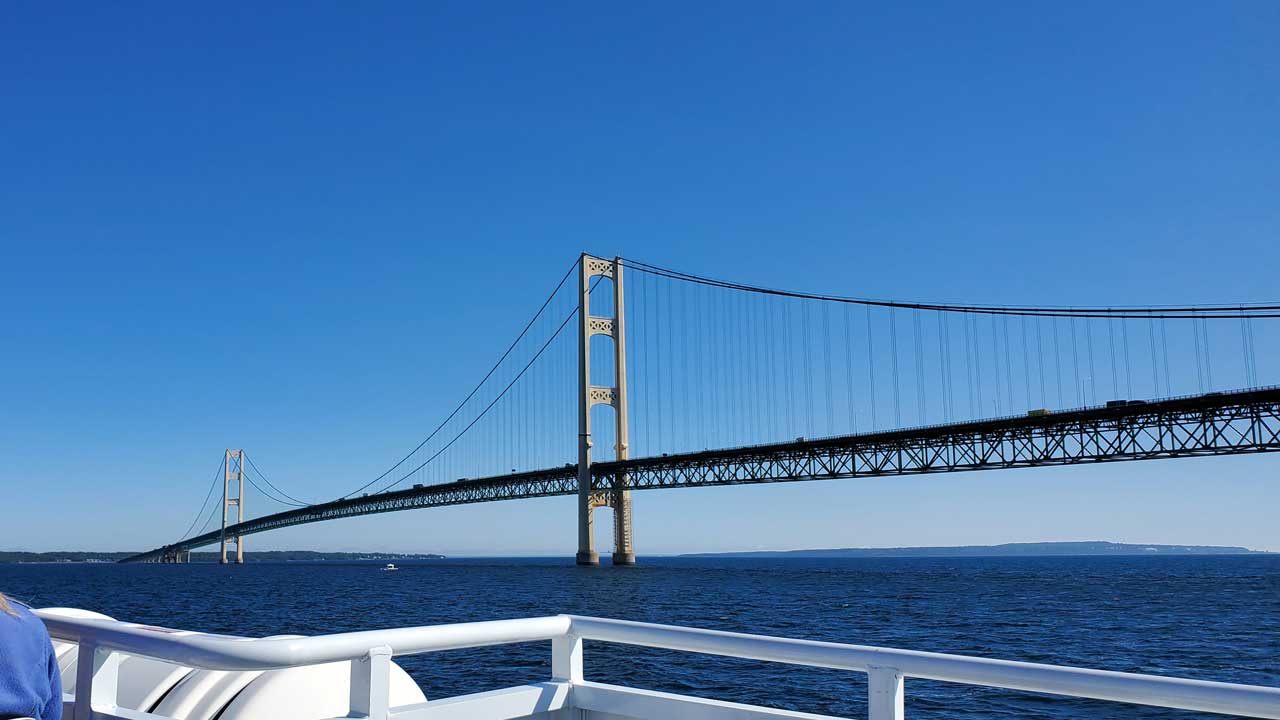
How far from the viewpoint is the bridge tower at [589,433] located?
71188 mm

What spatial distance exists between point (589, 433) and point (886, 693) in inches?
2712

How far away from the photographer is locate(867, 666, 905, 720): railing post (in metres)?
2.90

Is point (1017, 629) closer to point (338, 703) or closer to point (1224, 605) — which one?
point (1224, 605)

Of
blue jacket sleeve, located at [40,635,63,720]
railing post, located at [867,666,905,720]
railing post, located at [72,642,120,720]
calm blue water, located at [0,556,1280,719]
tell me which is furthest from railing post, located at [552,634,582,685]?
calm blue water, located at [0,556,1280,719]

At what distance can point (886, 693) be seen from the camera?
2.91 m

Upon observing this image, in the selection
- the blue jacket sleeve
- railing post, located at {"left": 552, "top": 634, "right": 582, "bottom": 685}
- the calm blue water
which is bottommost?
the calm blue water

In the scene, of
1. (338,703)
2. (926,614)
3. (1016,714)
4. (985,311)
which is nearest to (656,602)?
(926,614)

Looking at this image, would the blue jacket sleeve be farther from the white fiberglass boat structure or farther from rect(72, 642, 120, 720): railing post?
rect(72, 642, 120, 720): railing post

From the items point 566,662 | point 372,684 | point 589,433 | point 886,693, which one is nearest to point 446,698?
point 372,684

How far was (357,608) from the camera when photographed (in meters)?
40.8


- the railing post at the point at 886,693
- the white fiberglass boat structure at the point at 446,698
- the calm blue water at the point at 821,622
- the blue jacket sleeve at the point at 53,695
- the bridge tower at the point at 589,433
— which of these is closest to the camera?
the blue jacket sleeve at the point at 53,695

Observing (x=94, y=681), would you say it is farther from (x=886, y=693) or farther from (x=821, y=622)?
(x=821, y=622)

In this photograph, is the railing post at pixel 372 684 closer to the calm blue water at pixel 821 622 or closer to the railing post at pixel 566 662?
the railing post at pixel 566 662

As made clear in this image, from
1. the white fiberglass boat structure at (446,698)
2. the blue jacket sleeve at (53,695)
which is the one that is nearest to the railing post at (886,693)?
the white fiberglass boat structure at (446,698)
